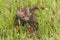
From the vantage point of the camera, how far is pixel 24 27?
10.8 ft

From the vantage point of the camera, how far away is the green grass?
3205 millimetres

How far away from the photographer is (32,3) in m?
3.75

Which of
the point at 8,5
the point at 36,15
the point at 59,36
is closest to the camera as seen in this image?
the point at 59,36

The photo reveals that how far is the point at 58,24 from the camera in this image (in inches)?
132

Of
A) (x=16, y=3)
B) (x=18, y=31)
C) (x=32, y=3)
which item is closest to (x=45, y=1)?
(x=32, y=3)

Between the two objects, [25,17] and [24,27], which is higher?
[25,17]

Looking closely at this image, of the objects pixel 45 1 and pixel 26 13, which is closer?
pixel 26 13

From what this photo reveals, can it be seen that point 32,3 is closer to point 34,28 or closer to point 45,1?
point 45,1

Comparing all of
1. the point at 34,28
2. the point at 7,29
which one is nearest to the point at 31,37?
the point at 34,28

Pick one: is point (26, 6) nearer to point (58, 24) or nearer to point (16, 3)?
point (16, 3)

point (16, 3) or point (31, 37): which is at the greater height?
point (16, 3)

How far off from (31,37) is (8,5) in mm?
799

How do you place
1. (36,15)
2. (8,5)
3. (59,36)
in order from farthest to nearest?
(8,5) < (36,15) < (59,36)

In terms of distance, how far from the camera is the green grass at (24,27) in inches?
126
